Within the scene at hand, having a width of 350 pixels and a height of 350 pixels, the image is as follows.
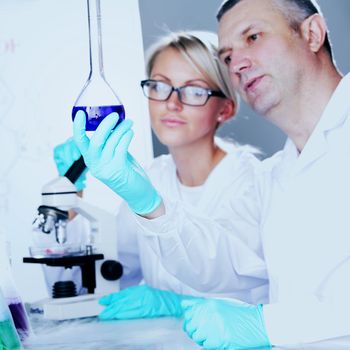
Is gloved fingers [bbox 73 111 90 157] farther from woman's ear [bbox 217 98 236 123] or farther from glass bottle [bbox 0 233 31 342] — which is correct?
woman's ear [bbox 217 98 236 123]

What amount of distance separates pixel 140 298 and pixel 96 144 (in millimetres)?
715

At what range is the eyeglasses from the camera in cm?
284

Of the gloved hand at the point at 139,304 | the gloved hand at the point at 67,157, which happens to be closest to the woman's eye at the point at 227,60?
the gloved hand at the point at 67,157

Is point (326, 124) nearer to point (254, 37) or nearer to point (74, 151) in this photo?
point (254, 37)

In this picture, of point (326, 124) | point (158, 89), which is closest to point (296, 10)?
point (326, 124)

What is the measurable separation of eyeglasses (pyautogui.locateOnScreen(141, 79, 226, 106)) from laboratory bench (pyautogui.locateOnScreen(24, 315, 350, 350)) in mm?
936

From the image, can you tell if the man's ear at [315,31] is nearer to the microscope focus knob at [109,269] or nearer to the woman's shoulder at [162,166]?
the woman's shoulder at [162,166]

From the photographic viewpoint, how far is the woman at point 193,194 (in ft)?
7.83

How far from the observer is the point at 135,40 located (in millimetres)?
3504

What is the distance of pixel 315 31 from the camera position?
2428mm

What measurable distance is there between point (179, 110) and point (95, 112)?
3.14 ft

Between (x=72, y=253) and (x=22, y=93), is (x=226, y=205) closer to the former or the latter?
(x=72, y=253)

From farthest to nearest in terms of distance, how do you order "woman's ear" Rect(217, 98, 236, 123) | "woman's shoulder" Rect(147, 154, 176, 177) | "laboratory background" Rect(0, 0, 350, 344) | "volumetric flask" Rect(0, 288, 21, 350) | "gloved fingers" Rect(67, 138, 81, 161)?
"laboratory background" Rect(0, 0, 350, 344) → "woman's shoulder" Rect(147, 154, 176, 177) → "woman's ear" Rect(217, 98, 236, 123) → "gloved fingers" Rect(67, 138, 81, 161) → "volumetric flask" Rect(0, 288, 21, 350)

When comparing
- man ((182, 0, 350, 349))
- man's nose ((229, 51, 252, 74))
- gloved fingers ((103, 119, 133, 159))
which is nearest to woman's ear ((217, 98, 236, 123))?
man ((182, 0, 350, 349))
